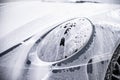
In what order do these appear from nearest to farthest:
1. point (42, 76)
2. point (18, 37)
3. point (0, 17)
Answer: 1. point (42, 76)
2. point (18, 37)
3. point (0, 17)

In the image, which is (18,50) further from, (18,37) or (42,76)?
(42,76)

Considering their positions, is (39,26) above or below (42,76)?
above

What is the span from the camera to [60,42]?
2.68 meters

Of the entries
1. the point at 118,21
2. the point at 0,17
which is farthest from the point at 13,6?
the point at 118,21

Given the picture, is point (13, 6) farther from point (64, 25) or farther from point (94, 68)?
point (94, 68)

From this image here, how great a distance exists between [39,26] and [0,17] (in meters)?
0.47

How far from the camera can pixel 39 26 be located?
2.81 m

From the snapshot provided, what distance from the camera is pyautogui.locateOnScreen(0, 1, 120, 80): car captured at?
8.49ft

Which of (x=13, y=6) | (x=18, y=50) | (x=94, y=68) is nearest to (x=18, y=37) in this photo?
(x=18, y=50)

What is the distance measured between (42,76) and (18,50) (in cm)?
35

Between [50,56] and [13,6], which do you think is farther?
[13,6]

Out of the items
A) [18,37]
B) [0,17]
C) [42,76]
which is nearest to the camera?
[42,76]

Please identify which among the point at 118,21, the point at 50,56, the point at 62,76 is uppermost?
the point at 118,21

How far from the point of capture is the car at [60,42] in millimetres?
2588
